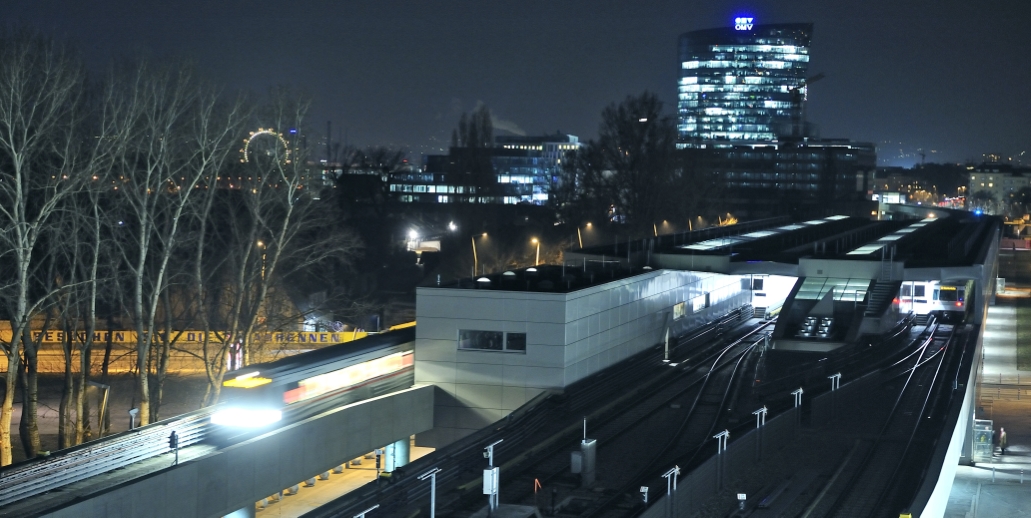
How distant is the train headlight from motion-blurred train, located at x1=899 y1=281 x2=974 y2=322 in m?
26.2

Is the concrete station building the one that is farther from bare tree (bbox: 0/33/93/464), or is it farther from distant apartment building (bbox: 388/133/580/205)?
distant apartment building (bbox: 388/133/580/205)

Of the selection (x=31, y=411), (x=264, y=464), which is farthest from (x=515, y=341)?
(x=31, y=411)

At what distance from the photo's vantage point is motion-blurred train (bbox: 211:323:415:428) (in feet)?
55.2

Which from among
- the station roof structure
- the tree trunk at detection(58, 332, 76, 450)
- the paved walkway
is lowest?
the paved walkway

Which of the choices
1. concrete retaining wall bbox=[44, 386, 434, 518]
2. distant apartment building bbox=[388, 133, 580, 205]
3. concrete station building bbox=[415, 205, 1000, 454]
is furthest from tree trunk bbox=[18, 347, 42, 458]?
distant apartment building bbox=[388, 133, 580, 205]

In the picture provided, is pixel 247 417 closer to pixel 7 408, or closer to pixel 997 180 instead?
pixel 7 408

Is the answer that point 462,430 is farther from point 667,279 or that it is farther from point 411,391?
point 667,279

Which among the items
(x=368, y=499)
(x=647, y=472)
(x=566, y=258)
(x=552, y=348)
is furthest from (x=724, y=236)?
(x=368, y=499)

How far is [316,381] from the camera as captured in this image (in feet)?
59.6

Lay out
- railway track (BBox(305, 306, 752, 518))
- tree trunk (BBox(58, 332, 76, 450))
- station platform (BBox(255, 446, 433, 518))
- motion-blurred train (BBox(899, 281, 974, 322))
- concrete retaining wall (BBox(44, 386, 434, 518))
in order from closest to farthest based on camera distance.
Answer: concrete retaining wall (BBox(44, 386, 434, 518))
railway track (BBox(305, 306, 752, 518))
station platform (BBox(255, 446, 433, 518))
tree trunk (BBox(58, 332, 76, 450))
motion-blurred train (BBox(899, 281, 974, 322))

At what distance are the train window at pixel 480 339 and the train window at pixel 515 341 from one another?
4.9 inches

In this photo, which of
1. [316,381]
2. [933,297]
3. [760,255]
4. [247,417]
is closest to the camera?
[247,417]

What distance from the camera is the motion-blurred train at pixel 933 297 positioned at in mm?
37312

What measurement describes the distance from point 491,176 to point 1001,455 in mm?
35236
